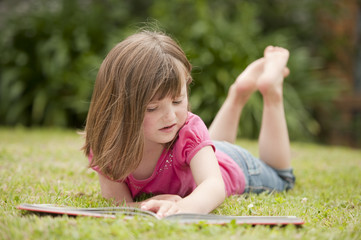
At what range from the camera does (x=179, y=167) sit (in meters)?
2.19

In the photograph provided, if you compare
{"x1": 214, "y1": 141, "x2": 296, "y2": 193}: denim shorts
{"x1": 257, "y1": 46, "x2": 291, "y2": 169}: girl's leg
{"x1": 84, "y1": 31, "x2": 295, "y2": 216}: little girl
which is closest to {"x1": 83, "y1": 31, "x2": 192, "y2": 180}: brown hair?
{"x1": 84, "y1": 31, "x2": 295, "y2": 216}: little girl

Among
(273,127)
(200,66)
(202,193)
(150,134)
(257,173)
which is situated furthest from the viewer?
(200,66)

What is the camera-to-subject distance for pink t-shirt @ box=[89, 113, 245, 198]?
2061 millimetres

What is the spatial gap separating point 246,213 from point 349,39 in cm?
716

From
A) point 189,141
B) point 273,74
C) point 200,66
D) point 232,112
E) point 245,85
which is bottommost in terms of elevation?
point 200,66

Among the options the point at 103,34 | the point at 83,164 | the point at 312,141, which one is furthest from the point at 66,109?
the point at 312,141

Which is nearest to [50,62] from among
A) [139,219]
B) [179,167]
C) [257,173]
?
[257,173]

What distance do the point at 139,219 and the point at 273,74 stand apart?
5.81 feet

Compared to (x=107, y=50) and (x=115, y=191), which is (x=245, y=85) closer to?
(x=115, y=191)

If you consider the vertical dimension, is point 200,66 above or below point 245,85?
below

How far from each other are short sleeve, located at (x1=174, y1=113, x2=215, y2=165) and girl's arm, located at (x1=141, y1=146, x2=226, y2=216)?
0.08ft

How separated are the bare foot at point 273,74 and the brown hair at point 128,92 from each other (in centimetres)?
97

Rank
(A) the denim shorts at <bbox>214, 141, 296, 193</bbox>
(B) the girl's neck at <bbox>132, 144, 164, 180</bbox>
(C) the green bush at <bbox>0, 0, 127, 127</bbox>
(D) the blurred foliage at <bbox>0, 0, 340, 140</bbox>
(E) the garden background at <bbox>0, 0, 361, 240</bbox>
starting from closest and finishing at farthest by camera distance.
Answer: (B) the girl's neck at <bbox>132, 144, 164, 180</bbox> < (A) the denim shorts at <bbox>214, 141, 296, 193</bbox> < (E) the garden background at <bbox>0, 0, 361, 240</bbox> < (D) the blurred foliage at <bbox>0, 0, 340, 140</bbox> < (C) the green bush at <bbox>0, 0, 127, 127</bbox>

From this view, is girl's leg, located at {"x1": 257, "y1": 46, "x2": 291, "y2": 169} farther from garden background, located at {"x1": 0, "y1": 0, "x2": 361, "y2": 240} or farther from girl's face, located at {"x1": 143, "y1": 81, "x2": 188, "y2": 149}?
girl's face, located at {"x1": 143, "y1": 81, "x2": 188, "y2": 149}
